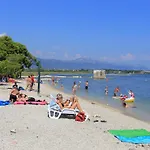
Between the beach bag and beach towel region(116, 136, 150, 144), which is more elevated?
the beach bag

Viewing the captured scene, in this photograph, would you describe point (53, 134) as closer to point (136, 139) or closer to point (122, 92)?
point (136, 139)

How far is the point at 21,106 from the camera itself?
49.8ft

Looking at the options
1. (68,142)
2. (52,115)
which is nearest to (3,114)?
(52,115)

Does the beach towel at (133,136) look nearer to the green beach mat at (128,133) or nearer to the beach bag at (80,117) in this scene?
the green beach mat at (128,133)

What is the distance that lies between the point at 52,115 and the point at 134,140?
14.5ft

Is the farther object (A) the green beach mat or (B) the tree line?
(B) the tree line

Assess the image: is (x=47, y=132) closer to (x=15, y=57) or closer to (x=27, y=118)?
(x=27, y=118)

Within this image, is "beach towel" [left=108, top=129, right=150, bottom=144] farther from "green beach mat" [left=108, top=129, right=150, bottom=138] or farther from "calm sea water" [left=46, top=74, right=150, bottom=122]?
"calm sea water" [left=46, top=74, right=150, bottom=122]

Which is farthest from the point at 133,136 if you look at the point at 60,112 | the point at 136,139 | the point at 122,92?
the point at 122,92

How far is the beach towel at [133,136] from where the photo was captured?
28.4 ft

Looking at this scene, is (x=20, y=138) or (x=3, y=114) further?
(x=3, y=114)

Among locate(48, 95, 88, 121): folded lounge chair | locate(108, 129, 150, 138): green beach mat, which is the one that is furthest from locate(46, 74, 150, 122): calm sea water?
locate(108, 129, 150, 138): green beach mat

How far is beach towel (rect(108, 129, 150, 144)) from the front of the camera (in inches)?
341

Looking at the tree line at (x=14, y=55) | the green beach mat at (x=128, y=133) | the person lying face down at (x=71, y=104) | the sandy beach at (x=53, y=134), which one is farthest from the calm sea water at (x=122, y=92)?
the tree line at (x=14, y=55)
